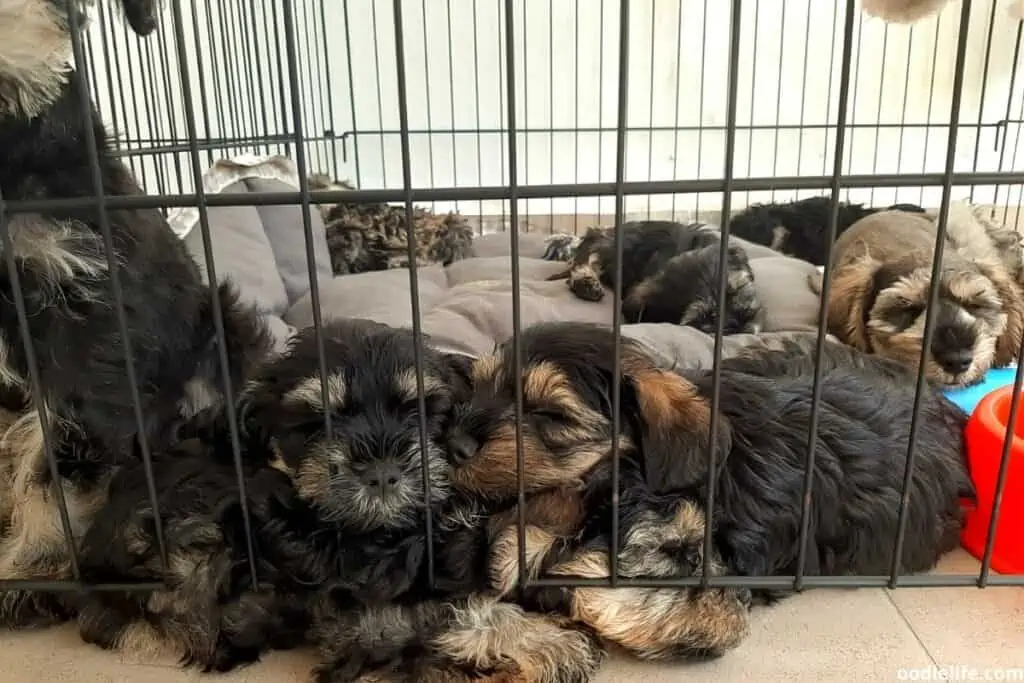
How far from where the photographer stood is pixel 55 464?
131 centimetres

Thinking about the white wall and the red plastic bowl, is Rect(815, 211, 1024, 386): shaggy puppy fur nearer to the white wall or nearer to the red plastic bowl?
the red plastic bowl

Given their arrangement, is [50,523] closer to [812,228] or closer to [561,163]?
[812,228]

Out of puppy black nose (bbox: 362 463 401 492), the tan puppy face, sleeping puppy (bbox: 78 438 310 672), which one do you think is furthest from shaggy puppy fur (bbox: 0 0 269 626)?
the tan puppy face

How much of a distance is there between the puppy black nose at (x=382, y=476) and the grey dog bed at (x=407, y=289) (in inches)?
32.8

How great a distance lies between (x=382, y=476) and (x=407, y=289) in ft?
5.29

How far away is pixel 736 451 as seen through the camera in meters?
1.50

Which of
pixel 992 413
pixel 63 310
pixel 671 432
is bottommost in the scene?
pixel 992 413

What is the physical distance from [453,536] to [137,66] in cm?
228

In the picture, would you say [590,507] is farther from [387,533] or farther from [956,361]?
[956,361]

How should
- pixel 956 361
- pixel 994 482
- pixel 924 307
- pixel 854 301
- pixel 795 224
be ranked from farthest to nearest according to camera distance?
1. pixel 795 224
2. pixel 854 301
3. pixel 924 307
4. pixel 956 361
5. pixel 994 482

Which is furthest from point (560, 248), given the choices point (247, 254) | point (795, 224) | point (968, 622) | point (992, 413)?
point (968, 622)

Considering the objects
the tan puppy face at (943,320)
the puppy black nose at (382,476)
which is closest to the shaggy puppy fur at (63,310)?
the puppy black nose at (382,476)

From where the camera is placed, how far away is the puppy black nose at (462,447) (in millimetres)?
1381

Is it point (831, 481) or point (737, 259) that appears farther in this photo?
point (737, 259)
